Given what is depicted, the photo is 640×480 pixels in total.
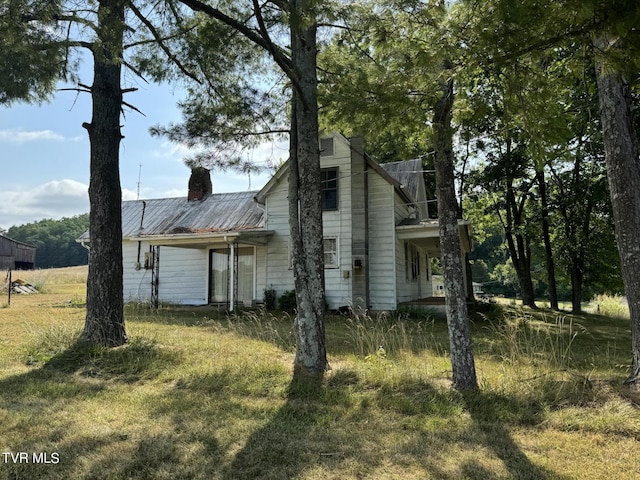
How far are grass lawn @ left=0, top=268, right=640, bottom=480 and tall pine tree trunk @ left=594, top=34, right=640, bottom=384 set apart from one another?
905 mm

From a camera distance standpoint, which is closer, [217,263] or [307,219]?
[307,219]

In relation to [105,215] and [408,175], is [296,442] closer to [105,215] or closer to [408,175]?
[105,215]

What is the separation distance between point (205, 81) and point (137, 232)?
10.8m

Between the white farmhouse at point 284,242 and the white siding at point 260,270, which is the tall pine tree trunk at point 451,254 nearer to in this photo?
the white farmhouse at point 284,242

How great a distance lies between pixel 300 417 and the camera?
159 inches

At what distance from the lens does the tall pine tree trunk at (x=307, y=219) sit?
539 centimetres

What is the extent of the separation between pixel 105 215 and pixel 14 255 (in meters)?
47.1

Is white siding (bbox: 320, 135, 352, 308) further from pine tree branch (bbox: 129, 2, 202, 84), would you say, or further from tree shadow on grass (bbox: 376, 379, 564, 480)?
tree shadow on grass (bbox: 376, 379, 564, 480)

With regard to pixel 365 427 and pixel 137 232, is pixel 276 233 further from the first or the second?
pixel 365 427

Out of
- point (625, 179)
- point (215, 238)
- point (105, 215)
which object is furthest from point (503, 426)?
point (215, 238)

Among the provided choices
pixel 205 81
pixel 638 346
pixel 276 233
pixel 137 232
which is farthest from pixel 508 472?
pixel 137 232

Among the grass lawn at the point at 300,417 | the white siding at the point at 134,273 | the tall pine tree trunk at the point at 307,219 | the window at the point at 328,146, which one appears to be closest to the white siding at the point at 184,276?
the white siding at the point at 134,273

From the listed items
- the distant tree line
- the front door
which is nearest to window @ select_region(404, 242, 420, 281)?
the front door

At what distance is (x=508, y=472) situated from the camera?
2.88 metres
